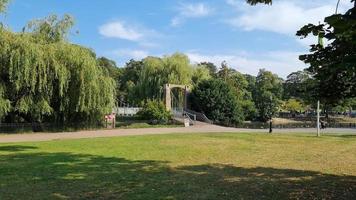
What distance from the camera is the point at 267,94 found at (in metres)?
85.4

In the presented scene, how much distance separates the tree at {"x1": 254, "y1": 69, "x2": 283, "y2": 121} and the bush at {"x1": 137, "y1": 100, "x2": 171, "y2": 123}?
26.6m

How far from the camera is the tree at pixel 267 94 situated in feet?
246

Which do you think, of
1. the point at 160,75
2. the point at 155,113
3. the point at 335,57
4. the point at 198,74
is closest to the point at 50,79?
the point at 155,113

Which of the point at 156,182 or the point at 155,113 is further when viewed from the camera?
the point at 155,113

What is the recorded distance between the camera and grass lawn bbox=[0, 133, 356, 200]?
9.38 m

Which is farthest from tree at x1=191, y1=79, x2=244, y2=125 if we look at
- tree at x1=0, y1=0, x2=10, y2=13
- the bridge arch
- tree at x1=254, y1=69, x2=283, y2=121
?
tree at x1=0, y1=0, x2=10, y2=13

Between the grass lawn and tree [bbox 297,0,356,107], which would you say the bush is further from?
tree [bbox 297,0,356,107]

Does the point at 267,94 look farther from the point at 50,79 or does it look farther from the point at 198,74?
the point at 50,79

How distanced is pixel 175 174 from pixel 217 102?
4343 centimetres

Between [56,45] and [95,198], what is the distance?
26.2 metres

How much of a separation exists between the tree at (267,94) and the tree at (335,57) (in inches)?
2377

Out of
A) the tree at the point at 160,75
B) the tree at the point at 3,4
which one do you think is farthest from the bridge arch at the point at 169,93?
the tree at the point at 3,4

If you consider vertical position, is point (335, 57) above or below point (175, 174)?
above

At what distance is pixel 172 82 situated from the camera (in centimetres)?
5881
